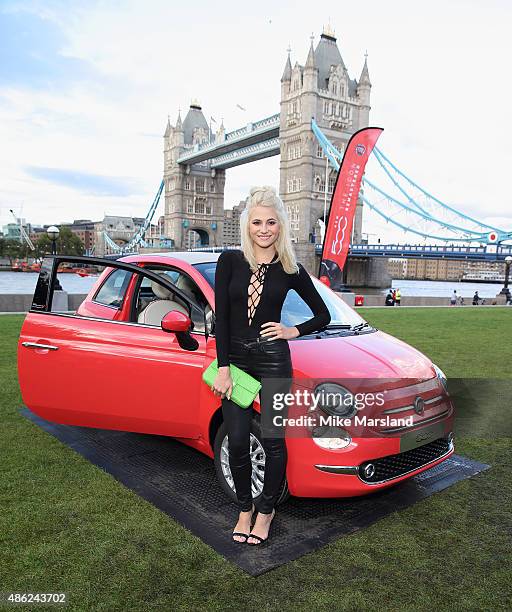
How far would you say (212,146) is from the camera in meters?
107

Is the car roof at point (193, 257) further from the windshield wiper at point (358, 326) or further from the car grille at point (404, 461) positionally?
the car grille at point (404, 461)

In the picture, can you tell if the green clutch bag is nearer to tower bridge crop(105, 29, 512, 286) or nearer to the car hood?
the car hood

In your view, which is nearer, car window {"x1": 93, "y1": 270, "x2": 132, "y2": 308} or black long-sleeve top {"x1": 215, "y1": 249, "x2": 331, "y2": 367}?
black long-sleeve top {"x1": 215, "y1": 249, "x2": 331, "y2": 367}

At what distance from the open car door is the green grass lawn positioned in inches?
19.2

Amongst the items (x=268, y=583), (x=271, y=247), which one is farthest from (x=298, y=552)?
(x=271, y=247)

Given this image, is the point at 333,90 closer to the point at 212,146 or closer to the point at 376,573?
the point at 212,146

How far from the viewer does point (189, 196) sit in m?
123

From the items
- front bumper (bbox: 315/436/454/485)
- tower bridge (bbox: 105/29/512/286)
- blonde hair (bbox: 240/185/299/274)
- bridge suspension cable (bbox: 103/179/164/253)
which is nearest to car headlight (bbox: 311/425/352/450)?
front bumper (bbox: 315/436/454/485)

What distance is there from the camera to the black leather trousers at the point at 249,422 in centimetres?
286

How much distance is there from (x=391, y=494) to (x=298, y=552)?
107cm

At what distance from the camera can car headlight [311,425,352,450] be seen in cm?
311

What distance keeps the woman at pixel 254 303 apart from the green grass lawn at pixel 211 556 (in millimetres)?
633

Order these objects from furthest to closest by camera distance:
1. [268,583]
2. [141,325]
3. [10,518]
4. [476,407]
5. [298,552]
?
[476,407], [141,325], [10,518], [298,552], [268,583]

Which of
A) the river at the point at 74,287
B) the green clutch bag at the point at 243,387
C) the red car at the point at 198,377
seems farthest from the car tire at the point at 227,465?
the river at the point at 74,287
